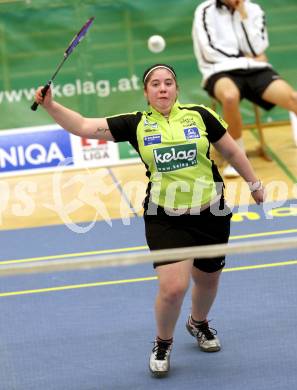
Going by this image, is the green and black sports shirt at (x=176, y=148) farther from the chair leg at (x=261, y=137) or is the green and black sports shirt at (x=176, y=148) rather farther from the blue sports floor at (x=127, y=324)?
the chair leg at (x=261, y=137)

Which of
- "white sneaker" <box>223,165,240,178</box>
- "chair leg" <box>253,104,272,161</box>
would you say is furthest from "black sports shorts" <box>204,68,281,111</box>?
"white sneaker" <box>223,165,240,178</box>

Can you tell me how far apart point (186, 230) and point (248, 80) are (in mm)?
4396

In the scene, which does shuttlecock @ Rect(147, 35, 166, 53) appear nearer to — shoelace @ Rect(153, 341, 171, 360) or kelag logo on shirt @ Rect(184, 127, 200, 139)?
kelag logo on shirt @ Rect(184, 127, 200, 139)

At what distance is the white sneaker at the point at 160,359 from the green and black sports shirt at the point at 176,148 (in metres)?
0.87

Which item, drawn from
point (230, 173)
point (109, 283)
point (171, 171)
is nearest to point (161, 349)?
point (171, 171)

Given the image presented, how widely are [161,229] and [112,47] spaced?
18.0ft

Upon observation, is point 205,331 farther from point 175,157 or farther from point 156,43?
point 156,43

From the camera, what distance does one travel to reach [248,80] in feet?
31.4

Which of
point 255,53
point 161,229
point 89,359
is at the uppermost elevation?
point 255,53

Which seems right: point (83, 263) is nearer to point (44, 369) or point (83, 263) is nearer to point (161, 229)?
point (161, 229)

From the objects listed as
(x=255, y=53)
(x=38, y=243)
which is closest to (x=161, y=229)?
(x=38, y=243)

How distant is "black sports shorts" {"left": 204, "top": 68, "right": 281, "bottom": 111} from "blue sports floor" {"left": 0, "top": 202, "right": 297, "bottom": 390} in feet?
6.02

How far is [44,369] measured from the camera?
18.8 ft

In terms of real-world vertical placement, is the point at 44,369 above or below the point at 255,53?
below
